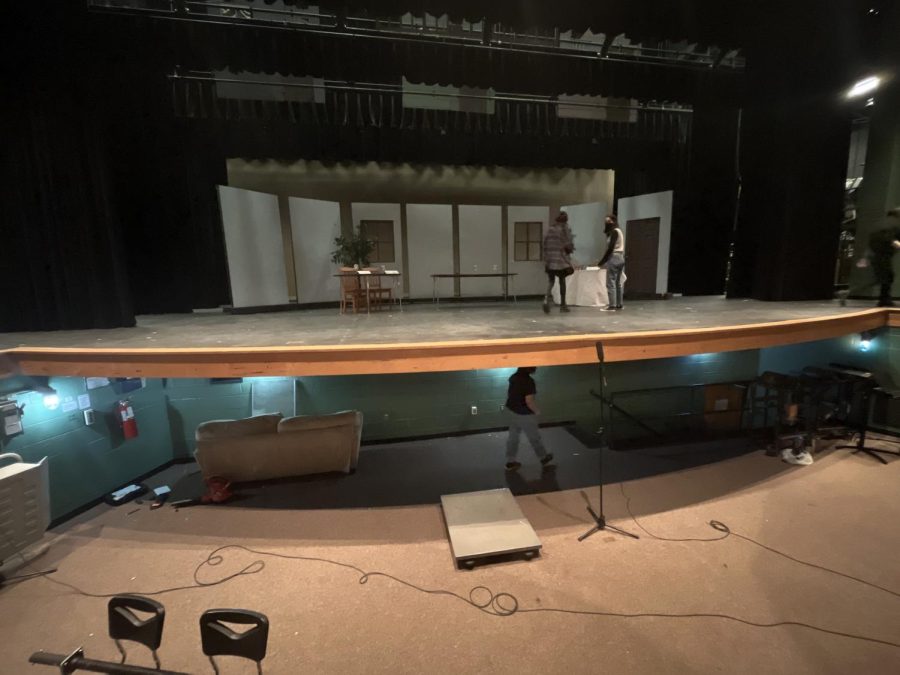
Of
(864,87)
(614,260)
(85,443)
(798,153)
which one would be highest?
(864,87)

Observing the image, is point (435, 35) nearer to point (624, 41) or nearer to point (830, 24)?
point (624, 41)

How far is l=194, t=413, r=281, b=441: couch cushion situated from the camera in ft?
11.9

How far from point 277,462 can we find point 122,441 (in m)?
1.64

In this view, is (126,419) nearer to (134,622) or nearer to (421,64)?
(134,622)

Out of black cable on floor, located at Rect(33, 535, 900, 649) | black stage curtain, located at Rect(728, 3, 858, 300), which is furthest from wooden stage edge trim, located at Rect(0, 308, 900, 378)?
black stage curtain, located at Rect(728, 3, 858, 300)

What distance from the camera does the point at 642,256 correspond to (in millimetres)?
8430

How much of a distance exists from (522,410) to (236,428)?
282cm

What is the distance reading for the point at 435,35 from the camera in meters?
4.61

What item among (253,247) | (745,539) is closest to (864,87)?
(745,539)

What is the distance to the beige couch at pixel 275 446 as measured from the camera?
3695mm

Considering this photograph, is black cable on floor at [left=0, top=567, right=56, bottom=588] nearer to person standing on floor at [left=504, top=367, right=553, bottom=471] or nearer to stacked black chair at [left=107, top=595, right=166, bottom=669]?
stacked black chair at [left=107, top=595, right=166, bottom=669]

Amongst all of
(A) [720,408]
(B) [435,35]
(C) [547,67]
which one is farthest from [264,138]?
(A) [720,408]

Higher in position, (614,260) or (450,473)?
(614,260)

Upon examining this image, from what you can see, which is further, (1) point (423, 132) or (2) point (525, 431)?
(1) point (423, 132)
